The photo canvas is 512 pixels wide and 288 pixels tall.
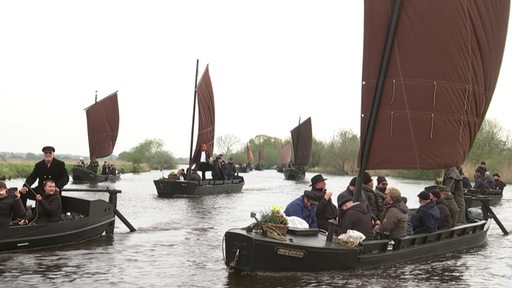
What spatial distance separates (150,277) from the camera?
1281 centimetres

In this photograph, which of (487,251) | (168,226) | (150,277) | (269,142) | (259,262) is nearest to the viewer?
(259,262)

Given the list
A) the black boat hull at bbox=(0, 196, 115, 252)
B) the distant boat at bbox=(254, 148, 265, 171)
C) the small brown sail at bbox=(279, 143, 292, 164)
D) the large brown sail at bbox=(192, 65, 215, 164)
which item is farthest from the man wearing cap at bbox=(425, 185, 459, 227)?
the distant boat at bbox=(254, 148, 265, 171)

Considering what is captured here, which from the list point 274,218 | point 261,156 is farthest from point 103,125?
point 261,156

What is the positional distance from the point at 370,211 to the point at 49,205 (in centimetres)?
765

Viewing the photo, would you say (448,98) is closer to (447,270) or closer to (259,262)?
(447,270)

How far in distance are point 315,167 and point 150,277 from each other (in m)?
91.7

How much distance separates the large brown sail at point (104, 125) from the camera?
2126 inches

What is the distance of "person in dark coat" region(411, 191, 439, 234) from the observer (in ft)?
48.4

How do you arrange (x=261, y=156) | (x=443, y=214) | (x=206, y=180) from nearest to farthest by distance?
(x=443, y=214) < (x=206, y=180) < (x=261, y=156)

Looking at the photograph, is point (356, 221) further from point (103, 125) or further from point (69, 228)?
point (103, 125)

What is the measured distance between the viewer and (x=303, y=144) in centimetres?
7681

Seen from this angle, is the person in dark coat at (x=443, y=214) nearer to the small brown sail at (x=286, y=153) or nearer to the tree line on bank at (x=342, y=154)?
the tree line on bank at (x=342, y=154)

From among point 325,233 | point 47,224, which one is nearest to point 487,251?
point 325,233

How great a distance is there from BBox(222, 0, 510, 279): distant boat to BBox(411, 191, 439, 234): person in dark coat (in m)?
0.24
